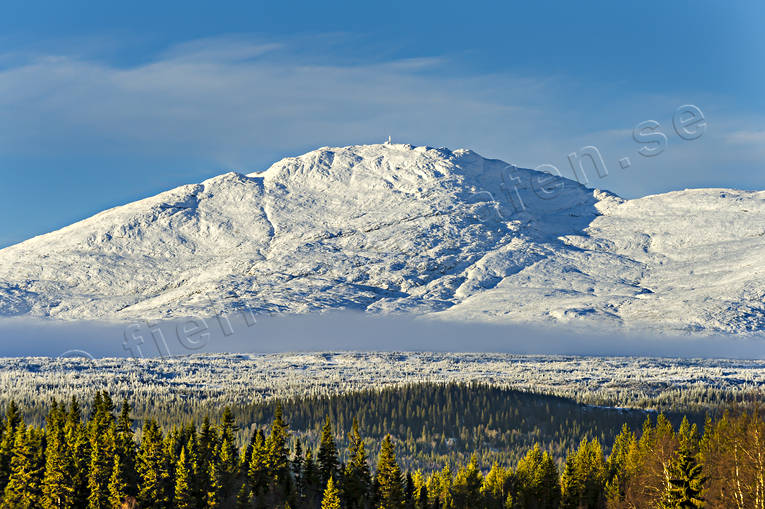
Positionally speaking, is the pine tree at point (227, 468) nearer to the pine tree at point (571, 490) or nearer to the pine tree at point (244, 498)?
the pine tree at point (244, 498)

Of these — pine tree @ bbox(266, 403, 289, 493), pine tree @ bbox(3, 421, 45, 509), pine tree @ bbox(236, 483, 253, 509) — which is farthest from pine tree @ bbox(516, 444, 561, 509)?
pine tree @ bbox(3, 421, 45, 509)

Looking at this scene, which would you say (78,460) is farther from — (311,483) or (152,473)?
(311,483)

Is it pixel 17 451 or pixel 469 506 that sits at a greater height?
pixel 17 451

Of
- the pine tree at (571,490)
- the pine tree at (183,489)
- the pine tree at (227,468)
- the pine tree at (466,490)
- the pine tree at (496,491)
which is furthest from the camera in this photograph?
the pine tree at (496,491)

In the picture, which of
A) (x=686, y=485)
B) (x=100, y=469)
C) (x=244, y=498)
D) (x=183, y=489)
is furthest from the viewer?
(x=244, y=498)

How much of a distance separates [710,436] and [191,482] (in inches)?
3047

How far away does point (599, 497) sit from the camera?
435 feet

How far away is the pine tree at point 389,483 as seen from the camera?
114 m

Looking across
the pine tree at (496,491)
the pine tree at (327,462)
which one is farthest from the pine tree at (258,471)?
the pine tree at (496,491)

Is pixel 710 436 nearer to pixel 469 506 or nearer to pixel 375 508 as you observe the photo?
pixel 469 506

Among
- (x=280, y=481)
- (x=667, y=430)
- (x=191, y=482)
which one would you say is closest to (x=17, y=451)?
(x=191, y=482)

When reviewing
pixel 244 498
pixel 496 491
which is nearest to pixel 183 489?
pixel 244 498

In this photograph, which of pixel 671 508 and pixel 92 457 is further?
pixel 92 457

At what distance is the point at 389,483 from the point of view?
378 ft
